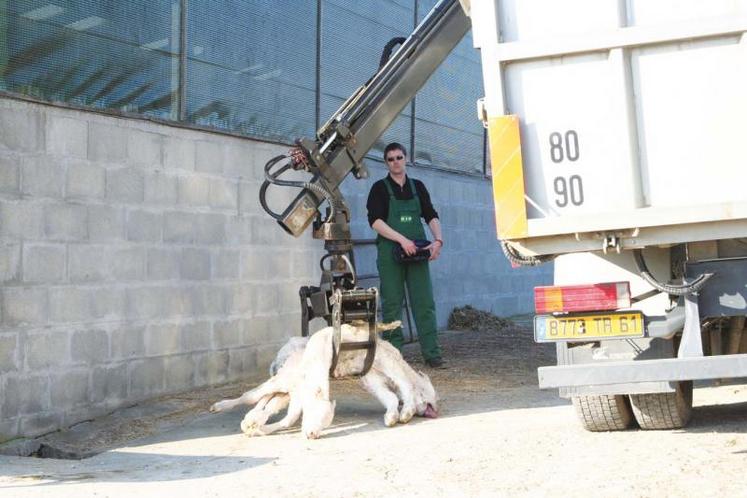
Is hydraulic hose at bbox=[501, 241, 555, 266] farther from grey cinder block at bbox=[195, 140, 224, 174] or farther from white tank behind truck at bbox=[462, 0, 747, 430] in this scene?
grey cinder block at bbox=[195, 140, 224, 174]

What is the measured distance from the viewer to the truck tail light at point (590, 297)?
5527 mm

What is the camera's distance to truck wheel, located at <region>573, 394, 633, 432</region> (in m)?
6.19

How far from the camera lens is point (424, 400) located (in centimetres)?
742

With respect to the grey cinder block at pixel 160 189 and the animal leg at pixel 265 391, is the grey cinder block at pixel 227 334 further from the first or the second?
the animal leg at pixel 265 391

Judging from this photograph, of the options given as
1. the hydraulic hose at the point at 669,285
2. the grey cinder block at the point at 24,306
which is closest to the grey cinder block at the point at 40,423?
the grey cinder block at the point at 24,306

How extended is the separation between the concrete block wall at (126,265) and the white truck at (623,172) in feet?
11.0

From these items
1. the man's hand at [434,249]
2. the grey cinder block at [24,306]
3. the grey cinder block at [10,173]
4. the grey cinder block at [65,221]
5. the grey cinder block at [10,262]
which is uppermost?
the grey cinder block at [10,173]

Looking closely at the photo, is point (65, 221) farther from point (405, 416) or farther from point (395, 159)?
point (395, 159)

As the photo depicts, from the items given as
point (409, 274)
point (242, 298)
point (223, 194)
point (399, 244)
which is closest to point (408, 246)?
point (399, 244)

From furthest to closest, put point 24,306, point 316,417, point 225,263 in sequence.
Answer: point 225,263 → point 24,306 → point 316,417

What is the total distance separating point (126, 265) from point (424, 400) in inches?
98.9

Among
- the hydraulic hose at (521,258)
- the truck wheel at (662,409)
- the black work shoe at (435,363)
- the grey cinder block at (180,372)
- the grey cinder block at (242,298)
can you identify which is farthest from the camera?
the black work shoe at (435,363)

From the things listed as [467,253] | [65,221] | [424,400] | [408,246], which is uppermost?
[467,253]

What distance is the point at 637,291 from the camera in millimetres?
5664
